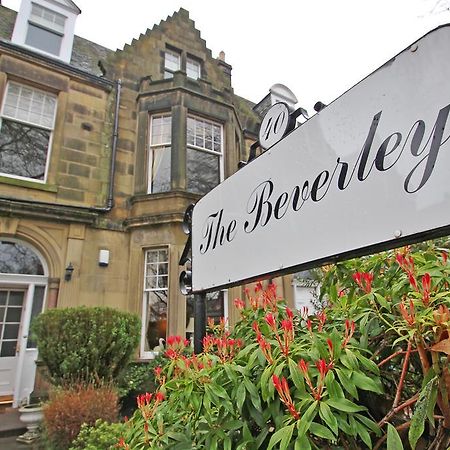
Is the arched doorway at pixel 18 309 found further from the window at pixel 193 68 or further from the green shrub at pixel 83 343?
the window at pixel 193 68

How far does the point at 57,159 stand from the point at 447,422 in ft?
25.5

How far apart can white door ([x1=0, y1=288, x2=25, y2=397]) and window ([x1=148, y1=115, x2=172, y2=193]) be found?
3.50 m

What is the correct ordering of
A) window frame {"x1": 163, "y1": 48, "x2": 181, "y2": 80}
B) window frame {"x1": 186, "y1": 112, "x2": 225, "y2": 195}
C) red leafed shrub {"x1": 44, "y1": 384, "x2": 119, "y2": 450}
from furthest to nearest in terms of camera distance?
window frame {"x1": 163, "y1": 48, "x2": 181, "y2": 80} → window frame {"x1": 186, "y1": 112, "x2": 225, "y2": 195} → red leafed shrub {"x1": 44, "y1": 384, "x2": 119, "y2": 450}

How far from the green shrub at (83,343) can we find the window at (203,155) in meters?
3.85

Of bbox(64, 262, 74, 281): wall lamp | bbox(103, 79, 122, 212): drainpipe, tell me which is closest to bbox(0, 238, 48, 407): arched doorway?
bbox(64, 262, 74, 281): wall lamp

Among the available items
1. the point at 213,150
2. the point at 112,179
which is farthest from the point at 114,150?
the point at 213,150

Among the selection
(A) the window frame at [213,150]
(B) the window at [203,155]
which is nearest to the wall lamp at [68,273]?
(B) the window at [203,155]

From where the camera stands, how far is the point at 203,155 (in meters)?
8.36

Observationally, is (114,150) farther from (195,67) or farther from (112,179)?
(195,67)

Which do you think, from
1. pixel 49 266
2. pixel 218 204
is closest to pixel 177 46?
pixel 49 266

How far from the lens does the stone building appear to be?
638 centimetres

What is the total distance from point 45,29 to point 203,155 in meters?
4.83

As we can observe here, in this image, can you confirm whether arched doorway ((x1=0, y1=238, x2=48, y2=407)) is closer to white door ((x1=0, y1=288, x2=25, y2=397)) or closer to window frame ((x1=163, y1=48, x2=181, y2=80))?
white door ((x1=0, y1=288, x2=25, y2=397))

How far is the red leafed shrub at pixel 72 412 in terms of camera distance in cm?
346
